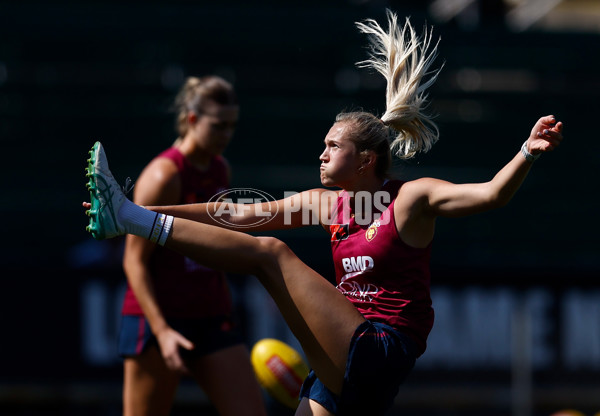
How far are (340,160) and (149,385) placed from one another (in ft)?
5.30

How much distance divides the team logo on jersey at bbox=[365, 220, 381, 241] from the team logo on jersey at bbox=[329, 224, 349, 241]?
0.41 feet

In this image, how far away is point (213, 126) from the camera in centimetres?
462

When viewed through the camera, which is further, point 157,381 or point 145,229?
point 157,381

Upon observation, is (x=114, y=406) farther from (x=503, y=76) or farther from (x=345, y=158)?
(x=503, y=76)

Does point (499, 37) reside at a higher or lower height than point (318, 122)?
higher

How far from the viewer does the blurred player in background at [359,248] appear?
10.4ft

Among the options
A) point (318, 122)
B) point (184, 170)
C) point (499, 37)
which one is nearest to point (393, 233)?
point (184, 170)

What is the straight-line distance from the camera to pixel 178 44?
11.4 meters

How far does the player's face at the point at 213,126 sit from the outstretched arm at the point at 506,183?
70.0 inches

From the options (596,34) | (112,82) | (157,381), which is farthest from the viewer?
(596,34)

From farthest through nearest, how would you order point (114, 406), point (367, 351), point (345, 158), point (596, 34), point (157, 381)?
point (596, 34)
point (114, 406)
point (157, 381)
point (345, 158)
point (367, 351)

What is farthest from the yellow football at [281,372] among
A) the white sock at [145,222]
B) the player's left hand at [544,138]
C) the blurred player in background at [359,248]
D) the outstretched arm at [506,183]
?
the player's left hand at [544,138]

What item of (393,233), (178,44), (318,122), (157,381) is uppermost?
(178,44)

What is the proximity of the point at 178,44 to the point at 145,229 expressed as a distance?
850cm
